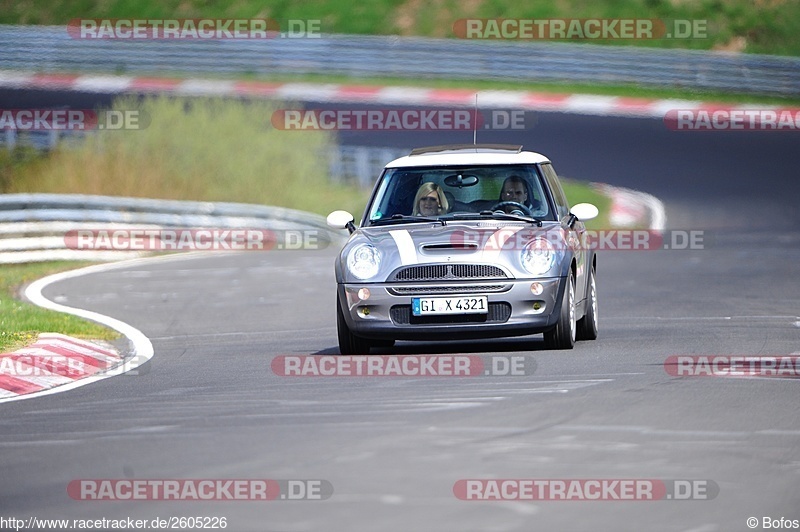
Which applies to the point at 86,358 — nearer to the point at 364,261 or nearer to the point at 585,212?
the point at 364,261

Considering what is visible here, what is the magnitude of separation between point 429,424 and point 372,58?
1194 inches

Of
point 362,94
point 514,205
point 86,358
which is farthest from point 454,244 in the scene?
point 362,94

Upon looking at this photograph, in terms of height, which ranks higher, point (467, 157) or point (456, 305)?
point (467, 157)

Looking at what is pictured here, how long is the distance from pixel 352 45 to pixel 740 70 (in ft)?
30.0

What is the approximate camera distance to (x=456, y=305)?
35.9ft

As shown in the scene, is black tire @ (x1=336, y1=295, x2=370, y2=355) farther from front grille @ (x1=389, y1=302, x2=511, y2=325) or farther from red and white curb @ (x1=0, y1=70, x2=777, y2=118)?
red and white curb @ (x1=0, y1=70, x2=777, y2=118)

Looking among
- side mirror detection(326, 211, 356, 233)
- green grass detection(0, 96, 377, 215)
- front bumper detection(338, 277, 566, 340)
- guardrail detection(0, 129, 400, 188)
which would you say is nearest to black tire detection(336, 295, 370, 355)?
front bumper detection(338, 277, 566, 340)

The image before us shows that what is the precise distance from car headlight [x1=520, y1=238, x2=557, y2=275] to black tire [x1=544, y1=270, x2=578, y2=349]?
0.65 feet

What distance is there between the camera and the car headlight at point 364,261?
1111 cm

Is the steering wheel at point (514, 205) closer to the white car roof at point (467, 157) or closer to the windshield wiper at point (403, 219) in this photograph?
the white car roof at point (467, 157)

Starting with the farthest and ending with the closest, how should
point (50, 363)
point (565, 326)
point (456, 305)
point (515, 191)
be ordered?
point (515, 191)
point (50, 363)
point (565, 326)
point (456, 305)

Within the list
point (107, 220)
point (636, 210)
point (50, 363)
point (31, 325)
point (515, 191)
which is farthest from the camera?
point (636, 210)

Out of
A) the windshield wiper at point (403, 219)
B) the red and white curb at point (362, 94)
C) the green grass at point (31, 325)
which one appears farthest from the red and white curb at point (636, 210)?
the windshield wiper at point (403, 219)

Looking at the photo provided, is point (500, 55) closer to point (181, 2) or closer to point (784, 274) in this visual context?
point (181, 2)
